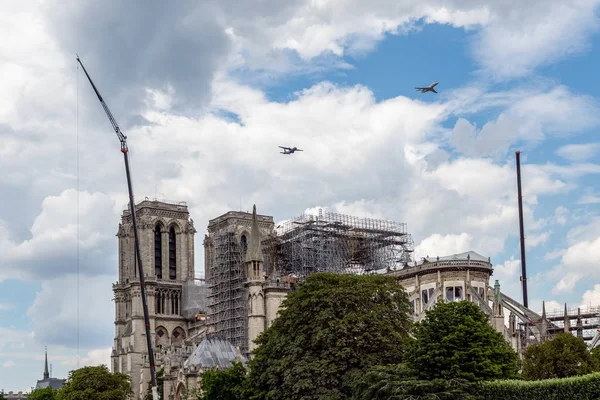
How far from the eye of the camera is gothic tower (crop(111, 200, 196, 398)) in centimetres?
14384

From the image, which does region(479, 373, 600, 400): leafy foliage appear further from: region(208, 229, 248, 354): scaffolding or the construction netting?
the construction netting

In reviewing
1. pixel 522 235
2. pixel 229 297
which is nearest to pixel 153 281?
pixel 229 297

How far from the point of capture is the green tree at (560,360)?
80.0 m

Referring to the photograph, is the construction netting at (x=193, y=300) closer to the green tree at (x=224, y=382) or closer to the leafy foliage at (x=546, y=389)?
the green tree at (x=224, y=382)

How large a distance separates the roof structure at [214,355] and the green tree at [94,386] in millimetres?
9336

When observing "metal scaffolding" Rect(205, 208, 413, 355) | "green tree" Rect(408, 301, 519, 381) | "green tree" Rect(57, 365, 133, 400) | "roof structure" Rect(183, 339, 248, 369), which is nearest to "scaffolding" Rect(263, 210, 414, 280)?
"metal scaffolding" Rect(205, 208, 413, 355)

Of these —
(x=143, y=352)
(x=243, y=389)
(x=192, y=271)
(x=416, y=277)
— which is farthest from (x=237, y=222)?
(x=243, y=389)

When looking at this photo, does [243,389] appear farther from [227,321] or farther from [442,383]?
[227,321]

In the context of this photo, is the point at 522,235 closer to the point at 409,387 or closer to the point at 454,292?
the point at 454,292

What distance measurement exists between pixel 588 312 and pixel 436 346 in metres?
76.6

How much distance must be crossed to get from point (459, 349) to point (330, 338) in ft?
41.5

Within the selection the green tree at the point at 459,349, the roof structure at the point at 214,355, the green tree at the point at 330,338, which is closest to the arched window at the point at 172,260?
the roof structure at the point at 214,355

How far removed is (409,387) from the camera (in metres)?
54.4

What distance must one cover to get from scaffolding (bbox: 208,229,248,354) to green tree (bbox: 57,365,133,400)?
77.6ft
